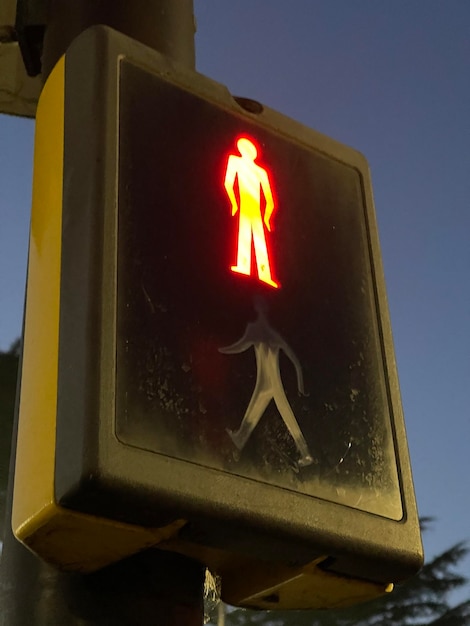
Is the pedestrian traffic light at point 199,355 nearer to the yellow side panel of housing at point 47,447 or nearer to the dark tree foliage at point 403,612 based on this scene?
the yellow side panel of housing at point 47,447

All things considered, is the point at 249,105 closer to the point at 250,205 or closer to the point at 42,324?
the point at 250,205

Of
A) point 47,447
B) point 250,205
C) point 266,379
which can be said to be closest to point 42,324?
point 47,447

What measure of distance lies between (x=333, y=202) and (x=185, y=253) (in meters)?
0.60

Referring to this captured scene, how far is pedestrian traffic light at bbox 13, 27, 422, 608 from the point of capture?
1471 mm

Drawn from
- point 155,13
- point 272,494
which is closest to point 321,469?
point 272,494

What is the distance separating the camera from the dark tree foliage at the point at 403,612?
12.9 m

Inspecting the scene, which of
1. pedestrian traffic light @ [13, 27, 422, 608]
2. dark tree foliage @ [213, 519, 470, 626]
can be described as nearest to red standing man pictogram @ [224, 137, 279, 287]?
pedestrian traffic light @ [13, 27, 422, 608]

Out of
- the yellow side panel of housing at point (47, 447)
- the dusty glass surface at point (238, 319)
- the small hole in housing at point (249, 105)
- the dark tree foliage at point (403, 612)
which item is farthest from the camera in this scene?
the dark tree foliage at point (403, 612)

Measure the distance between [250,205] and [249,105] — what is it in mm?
331

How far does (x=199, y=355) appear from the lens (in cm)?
164

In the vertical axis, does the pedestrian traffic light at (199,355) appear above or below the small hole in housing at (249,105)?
below

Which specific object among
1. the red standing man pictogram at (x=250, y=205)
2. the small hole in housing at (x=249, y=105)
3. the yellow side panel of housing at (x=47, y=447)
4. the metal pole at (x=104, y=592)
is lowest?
the metal pole at (x=104, y=592)

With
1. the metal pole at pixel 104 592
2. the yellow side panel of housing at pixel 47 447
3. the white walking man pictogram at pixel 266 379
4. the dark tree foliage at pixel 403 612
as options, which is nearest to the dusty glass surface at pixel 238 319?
the white walking man pictogram at pixel 266 379

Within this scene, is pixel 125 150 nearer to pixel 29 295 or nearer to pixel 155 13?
pixel 29 295
